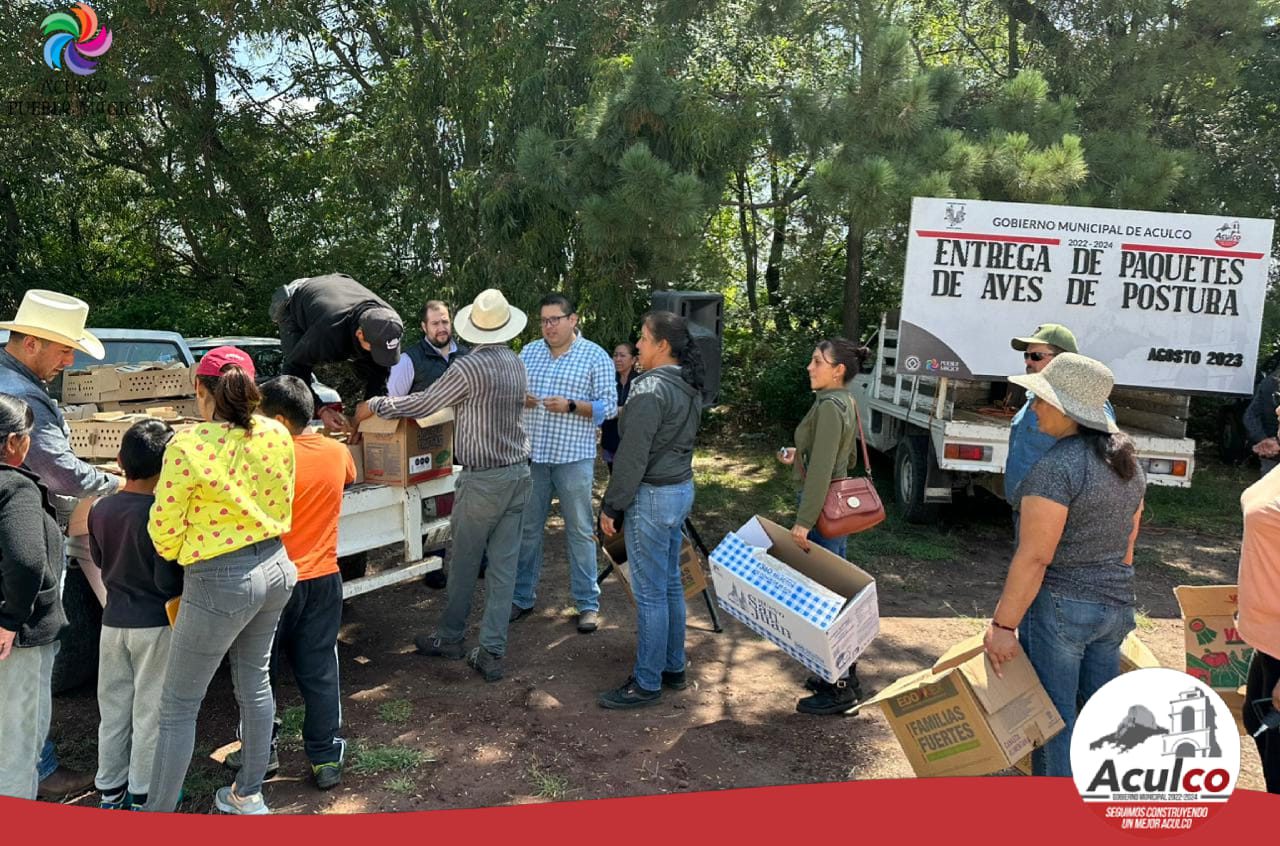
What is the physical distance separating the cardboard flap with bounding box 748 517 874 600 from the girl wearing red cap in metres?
2.27

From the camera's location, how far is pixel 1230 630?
3.89m

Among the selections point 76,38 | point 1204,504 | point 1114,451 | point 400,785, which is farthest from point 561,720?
point 76,38

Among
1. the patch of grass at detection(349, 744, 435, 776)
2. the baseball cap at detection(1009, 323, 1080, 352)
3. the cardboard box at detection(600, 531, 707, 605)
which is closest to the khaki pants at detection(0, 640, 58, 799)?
the patch of grass at detection(349, 744, 435, 776)

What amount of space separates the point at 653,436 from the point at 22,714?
8.57 feet

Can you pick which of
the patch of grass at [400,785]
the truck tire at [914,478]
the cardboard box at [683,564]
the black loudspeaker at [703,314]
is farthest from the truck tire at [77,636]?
the truck tire at [914,478]

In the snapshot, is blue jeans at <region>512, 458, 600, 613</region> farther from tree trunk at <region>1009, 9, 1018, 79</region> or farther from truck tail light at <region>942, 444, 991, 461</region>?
tree trunk at <region>1009, 9, 1018, 79</region>

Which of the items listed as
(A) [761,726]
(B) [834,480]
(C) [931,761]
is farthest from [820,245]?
(C) [931,761]

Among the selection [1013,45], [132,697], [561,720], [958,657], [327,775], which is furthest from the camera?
A: [1013,45]

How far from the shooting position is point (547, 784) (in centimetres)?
404

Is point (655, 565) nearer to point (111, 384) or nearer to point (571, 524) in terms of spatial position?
point (571, 524)

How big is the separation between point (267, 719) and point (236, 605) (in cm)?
59

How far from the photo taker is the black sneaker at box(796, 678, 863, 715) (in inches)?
190

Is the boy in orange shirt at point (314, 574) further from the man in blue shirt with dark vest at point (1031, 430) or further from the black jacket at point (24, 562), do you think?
the man in blue shirt with dark vest at point (1031, 430)

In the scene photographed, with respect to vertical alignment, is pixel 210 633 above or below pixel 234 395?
below
